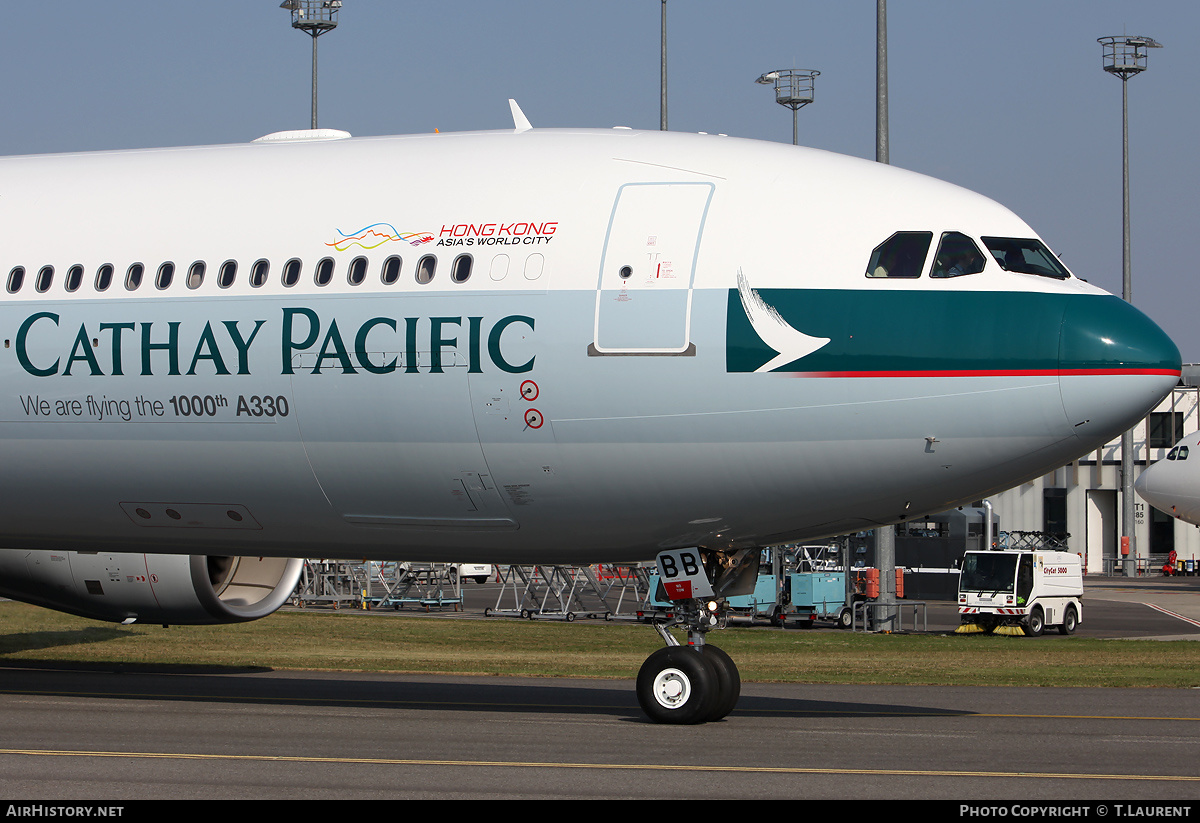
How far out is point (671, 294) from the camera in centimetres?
1359

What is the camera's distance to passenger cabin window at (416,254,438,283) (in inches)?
560

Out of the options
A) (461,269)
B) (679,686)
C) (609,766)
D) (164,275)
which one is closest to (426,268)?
(461,269)

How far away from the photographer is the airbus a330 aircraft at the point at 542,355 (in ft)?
43.6

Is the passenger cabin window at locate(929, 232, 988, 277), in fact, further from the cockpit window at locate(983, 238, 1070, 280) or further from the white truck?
the white truck

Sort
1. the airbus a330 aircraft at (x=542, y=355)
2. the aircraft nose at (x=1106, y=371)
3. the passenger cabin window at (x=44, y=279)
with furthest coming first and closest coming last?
1. the passenger cabin window at (x=44, y=279)
2. the airbus a330 aircraft at (x=542, y=355)
3. the aircraft nose at (x=1106, y=371)

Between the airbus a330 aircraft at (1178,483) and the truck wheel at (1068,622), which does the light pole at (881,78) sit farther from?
the airbus a330 aircraft at (1178,483)

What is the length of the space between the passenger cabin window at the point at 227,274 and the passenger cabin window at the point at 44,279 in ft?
6.64

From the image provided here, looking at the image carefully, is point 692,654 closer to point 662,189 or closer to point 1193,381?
point 662,189

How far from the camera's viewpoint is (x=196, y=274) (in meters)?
Result: 15.1

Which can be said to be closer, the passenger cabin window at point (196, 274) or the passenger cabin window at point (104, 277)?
the passenger cabin window at point (196, 274)

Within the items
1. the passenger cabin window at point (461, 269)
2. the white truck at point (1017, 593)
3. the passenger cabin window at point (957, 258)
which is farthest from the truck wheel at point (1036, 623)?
the passenger cabin window at point (461, 269)

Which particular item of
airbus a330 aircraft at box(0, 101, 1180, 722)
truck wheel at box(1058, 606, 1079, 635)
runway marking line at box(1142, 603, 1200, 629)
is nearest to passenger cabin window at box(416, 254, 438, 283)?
airbus a330 aircraft at box(0, 101, 1180, 722)
